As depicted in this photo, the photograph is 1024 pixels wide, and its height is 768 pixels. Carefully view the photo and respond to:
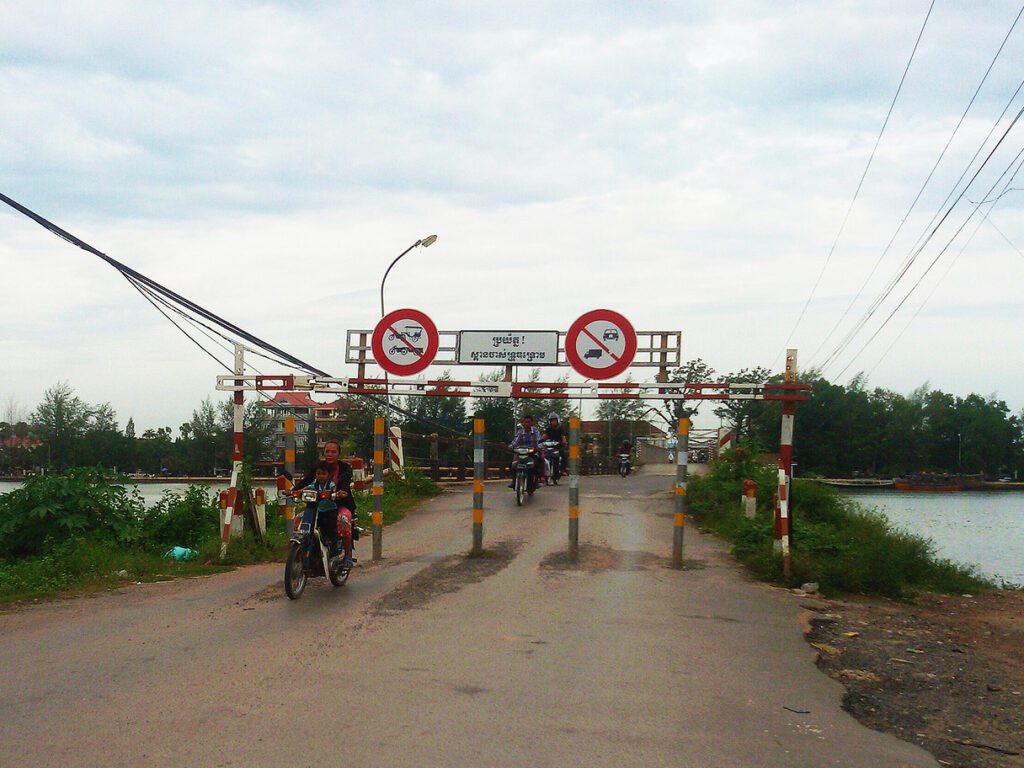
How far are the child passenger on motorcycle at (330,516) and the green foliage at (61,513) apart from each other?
16.7 feet

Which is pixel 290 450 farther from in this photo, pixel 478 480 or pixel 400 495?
pixel 400 495

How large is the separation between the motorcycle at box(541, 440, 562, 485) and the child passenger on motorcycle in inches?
473

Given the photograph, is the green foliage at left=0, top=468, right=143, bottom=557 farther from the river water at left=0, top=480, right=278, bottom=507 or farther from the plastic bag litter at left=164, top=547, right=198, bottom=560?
the plastic bag litter at left=164, top=547, right=198, bottom=560

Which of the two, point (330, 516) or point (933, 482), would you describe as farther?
point (933, 482)

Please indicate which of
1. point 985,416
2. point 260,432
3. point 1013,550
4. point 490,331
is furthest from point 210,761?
point 985,416

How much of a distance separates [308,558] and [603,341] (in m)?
5.29

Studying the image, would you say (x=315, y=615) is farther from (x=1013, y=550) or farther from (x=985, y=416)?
(x=985, y=416)

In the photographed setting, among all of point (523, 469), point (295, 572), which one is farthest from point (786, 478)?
point (523, 469)

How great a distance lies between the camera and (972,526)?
28.8m

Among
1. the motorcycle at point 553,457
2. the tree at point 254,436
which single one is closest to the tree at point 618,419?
the motorcycle at point 553,457

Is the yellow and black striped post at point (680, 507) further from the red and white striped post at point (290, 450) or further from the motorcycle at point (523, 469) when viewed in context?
the motorcycle at point (523, 469)

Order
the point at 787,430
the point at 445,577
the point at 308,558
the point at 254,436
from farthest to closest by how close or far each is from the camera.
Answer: the point at 254,436 → the point at 787,430 → the point at 445,577 → the point at 308,558

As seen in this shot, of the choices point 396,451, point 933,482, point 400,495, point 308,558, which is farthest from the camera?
point 933,482

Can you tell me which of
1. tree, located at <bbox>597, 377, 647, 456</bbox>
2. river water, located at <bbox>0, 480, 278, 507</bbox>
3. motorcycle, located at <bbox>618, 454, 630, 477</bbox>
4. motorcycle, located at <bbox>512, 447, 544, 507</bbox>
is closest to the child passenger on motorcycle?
river water, located at <bbox>0, 480, 278, 507</bbox>
